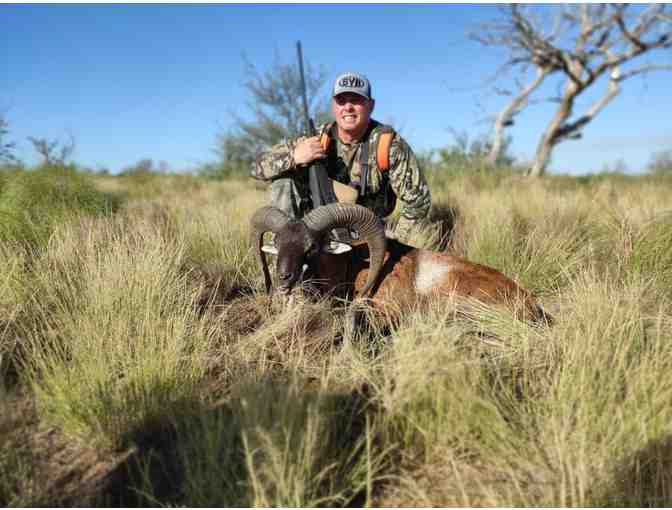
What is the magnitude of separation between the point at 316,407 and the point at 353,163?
12.2 feet

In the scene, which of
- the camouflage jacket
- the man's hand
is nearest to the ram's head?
the man's hand

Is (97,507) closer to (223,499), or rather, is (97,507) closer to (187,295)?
(223,499)

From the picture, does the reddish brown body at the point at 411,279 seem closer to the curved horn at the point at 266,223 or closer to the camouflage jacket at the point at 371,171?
the curved horn at the point at 266,223

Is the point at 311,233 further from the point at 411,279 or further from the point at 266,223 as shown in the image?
the point at 411,279

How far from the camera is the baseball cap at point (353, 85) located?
5091mm

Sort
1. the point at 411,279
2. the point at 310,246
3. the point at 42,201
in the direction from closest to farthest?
the point at 310,246 < the point at 411,279 < the point at 42,201

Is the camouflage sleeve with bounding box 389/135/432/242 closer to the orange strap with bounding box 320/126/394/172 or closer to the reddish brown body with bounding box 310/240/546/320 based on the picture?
the orange strap with bounding box 320/126/394/172

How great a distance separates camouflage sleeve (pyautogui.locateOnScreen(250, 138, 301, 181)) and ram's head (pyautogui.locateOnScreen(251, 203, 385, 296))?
108cm

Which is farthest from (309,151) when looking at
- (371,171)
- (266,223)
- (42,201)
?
(42,201)

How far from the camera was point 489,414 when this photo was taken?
2.46 metres

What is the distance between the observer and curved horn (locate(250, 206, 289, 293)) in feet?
13.8

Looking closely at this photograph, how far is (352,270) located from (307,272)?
0.56 metres

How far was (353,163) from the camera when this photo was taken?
5469 millimetres

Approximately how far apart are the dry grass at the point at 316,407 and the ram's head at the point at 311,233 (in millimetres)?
363
